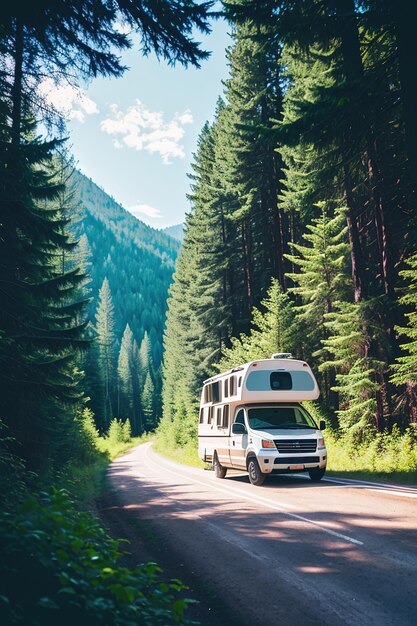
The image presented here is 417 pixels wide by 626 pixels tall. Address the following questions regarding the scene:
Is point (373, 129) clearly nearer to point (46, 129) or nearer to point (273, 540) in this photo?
point (46, 129)

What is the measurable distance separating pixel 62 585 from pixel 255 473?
1015 centimetres

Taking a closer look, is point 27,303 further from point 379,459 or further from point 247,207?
point 247,207

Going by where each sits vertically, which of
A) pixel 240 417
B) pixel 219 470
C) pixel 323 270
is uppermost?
pixel 323 270

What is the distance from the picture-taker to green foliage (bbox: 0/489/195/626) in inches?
114

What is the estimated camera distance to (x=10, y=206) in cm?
936

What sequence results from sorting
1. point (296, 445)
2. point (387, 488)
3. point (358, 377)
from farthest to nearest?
1. point (358, 377)
2. point (296, 445)
3. point (387, 488)

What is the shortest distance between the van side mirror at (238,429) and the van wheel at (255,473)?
2.80 ft

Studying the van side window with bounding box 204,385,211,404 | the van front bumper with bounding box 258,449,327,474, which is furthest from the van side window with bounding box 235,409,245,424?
the van side window with bounding box 204,385,211,404

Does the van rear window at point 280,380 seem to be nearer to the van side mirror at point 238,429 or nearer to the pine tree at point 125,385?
the van side mirror at point 238,429

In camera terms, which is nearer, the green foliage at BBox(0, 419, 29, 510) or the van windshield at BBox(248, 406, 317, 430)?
the green foliage at BBox(0, 419, 29, 510)

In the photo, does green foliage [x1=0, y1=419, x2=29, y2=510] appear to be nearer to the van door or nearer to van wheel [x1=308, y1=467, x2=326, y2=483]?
the van door

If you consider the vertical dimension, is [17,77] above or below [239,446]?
above

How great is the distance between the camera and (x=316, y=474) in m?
12.9

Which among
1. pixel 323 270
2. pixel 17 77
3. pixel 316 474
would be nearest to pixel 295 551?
pixel 316 474
